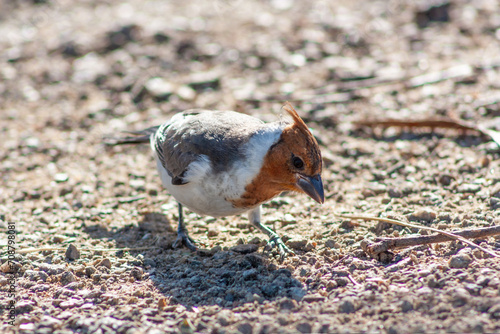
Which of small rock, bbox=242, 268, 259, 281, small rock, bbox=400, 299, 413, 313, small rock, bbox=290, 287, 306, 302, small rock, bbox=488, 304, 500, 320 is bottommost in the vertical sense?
small rock, bbox=242, 268, 259, 281

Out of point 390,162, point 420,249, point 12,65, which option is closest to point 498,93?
point 390,162

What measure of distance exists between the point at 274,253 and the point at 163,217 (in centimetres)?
152

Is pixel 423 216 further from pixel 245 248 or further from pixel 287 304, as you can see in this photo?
pixel 287 304

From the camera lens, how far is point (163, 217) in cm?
585

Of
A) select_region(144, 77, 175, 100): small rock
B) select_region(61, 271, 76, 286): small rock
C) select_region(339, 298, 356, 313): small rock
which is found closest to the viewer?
select_region(339, 298, 356, 313): small rock

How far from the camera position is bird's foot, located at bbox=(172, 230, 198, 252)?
5165 mm

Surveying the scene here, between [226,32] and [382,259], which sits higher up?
[226,32]

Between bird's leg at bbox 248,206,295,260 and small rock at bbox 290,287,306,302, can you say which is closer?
small rock at bbox 290,287,306,302

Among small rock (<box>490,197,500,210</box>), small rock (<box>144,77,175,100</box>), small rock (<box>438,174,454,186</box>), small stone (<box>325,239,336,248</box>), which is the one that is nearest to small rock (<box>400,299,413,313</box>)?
small stone (<box>325,239,336,248</box>)

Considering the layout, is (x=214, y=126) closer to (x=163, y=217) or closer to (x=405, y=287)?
(x=163, y=217)

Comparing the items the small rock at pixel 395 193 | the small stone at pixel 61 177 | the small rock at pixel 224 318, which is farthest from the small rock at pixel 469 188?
the small stone at pixel 61 177

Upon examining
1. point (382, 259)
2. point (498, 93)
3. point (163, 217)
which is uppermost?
point (498, 93)

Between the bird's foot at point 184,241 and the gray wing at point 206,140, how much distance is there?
0.52 meters

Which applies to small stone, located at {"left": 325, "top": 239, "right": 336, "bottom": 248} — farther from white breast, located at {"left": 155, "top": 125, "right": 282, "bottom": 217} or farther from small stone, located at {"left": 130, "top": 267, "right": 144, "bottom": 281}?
small stone, located at {"left": 130, "top": 267, "right": 144, "bottom": 281}
